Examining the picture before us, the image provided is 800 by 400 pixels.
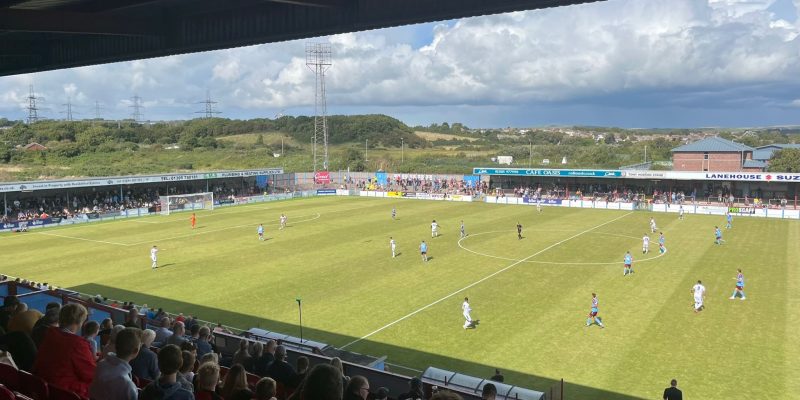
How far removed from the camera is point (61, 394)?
594 centimetres

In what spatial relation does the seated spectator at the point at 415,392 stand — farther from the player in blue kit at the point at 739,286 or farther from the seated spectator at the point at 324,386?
the player in blue kit at the point at 739,286

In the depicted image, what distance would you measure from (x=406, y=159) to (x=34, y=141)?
7159cm

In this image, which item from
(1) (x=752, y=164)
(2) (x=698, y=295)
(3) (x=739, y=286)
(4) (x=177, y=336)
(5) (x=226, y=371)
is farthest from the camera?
(1) (x=752, y=164)

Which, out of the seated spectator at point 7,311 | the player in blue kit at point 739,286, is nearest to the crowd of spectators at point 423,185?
the player in blue kit at point 739,286

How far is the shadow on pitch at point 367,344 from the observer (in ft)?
51.3

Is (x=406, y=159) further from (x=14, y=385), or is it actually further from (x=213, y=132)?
(x=14, y=385)

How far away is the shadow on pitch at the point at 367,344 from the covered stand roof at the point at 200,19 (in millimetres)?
9714

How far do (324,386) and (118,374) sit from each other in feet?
7.62

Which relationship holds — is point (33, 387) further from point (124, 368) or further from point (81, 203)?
point (81, 203)

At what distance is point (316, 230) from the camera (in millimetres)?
44781

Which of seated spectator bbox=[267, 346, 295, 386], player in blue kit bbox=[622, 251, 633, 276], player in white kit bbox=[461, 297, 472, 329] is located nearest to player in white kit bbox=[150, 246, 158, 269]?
player in white kit bbox=[461, 297, 472, 329]

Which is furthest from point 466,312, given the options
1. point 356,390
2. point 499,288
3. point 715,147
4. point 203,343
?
point 715,147

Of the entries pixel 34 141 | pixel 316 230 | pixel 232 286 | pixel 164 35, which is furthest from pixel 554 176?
pixel 34 141

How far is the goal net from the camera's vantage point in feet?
187
